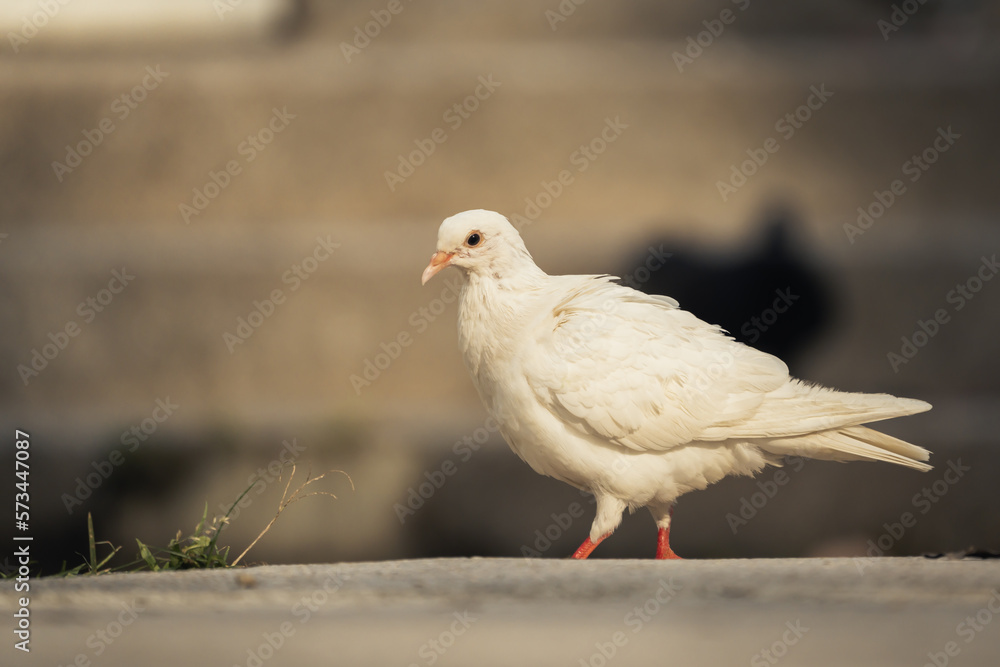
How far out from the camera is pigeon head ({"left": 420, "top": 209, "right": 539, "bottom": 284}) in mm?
3619

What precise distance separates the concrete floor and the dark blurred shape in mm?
3919

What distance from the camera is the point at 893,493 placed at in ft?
20.1

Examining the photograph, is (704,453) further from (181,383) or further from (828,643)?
(181,383)

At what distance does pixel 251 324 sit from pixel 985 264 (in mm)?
5476

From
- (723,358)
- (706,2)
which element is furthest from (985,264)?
(723,358)
